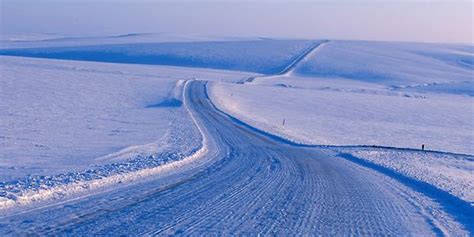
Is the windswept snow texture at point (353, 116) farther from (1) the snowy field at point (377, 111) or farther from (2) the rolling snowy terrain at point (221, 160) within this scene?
(2) the rolling snowy terrain at point (221, 160)

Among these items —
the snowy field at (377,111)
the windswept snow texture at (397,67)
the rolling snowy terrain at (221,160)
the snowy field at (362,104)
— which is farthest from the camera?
the windswept snow texture at (397,67)

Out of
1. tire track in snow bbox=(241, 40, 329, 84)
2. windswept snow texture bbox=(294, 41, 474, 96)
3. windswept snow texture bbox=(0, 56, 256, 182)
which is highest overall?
windswept snow texture bbox=(0, 56, 256, 182)

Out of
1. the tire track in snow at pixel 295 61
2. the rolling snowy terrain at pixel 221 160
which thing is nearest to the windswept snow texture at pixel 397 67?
the tire track in snow at pixel 295 61

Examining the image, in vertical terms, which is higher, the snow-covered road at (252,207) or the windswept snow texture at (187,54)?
the snow-covered road at (252,207)

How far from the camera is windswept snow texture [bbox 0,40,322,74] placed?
11394 centimetres

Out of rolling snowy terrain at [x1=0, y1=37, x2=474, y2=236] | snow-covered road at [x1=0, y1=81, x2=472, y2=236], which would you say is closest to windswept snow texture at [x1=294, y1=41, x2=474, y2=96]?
rolling snowy terrain at [x1=0, y1=37, x2=474, y2=236]

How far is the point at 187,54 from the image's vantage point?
4793 inches

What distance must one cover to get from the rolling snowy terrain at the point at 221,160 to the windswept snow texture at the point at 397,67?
27.0 meters

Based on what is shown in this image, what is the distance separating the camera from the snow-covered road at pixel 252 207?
40.4 feet

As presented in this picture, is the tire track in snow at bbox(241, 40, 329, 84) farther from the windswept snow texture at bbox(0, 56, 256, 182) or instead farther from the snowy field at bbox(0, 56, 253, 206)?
the snowy field at bbox(0, 56, 253, 206)

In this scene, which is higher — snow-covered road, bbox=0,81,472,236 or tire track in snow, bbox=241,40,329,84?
snow-covered road, bbox=0,81,472,236

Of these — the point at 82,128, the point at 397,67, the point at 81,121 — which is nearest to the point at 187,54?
the point at 397,67

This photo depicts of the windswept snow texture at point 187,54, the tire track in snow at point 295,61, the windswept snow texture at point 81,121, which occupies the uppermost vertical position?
the windswept snow texture at point 81,121

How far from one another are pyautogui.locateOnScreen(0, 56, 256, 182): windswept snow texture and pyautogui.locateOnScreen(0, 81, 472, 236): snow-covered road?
3575 mm
